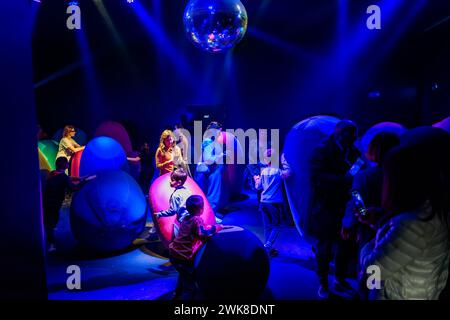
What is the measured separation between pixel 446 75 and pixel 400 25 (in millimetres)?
1650

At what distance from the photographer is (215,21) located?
293cm

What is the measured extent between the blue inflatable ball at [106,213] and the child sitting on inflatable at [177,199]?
0.65 m

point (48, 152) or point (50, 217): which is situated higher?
point (48, 152)

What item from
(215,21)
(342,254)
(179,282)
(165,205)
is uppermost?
(215,21)

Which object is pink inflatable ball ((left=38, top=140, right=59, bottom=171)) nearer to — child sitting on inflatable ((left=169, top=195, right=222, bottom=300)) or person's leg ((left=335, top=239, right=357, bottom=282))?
child sitting on inflatable ((left=169, top=195, right=222, bottom=300))

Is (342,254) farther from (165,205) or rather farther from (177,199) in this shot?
(165,205)

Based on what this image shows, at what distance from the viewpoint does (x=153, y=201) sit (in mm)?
4570

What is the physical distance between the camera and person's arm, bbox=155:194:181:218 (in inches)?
161

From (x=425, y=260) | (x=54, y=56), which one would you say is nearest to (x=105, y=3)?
(x=54, y=56)

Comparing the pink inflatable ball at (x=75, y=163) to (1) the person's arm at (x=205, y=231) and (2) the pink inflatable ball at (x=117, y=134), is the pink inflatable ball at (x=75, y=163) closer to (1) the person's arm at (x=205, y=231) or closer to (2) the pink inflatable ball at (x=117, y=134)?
(2) the pink inflatable ball at (x=117, y=134)

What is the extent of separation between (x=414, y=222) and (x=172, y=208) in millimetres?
3031

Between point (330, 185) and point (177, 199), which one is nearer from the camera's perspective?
point (330, 185)

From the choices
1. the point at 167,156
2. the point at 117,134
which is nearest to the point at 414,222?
the point at 167,156

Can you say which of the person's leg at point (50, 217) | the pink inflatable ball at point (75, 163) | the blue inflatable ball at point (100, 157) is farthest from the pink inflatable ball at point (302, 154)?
the pink inflatable ball at point (75, 163)
